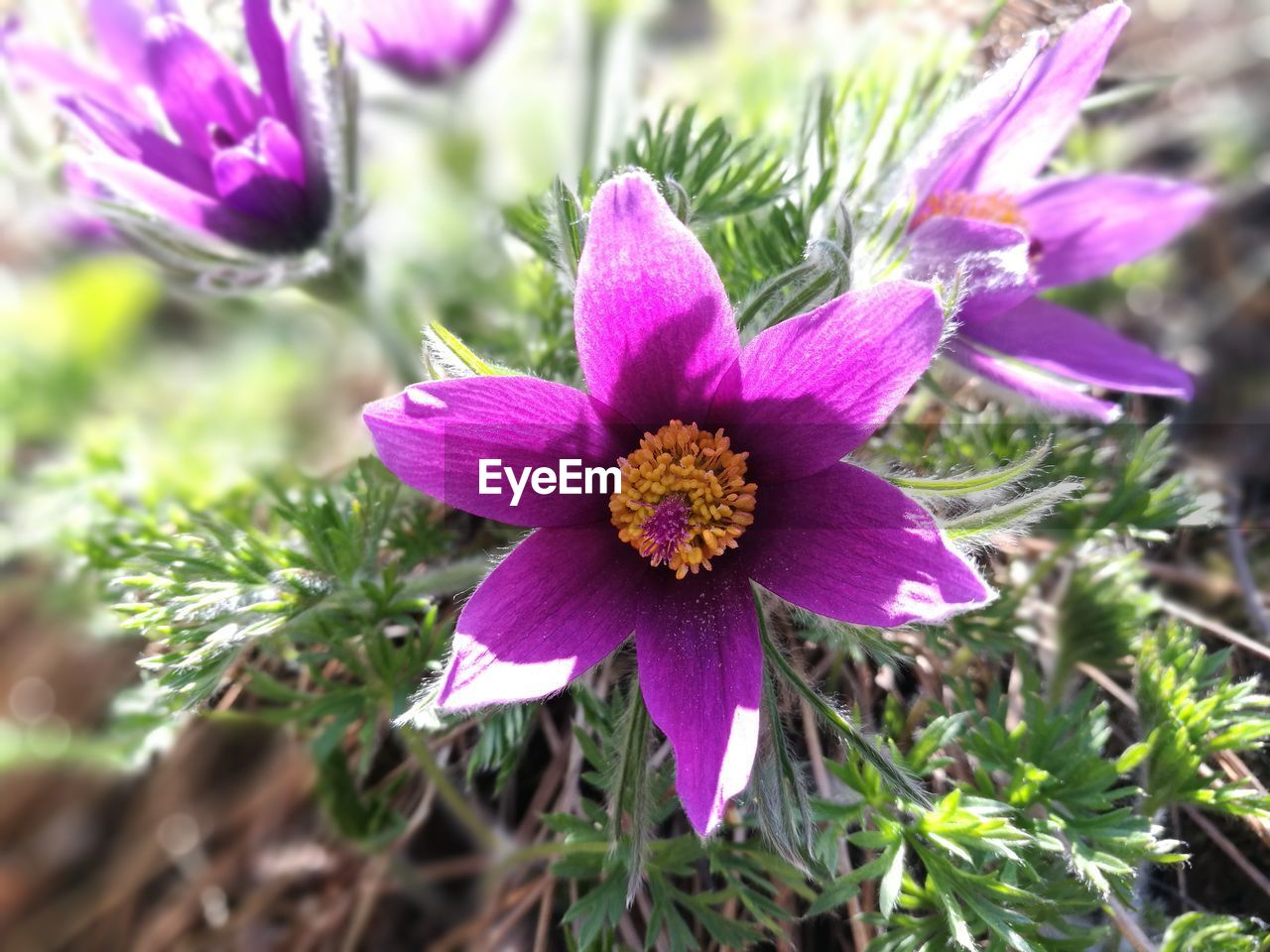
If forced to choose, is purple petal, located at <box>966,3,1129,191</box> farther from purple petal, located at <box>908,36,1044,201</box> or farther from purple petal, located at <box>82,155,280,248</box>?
purple petal, located at <box>82,155,280,248</box>

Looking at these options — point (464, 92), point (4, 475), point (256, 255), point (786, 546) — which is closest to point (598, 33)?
point (464, 92)

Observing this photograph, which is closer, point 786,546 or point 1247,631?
point 786,546

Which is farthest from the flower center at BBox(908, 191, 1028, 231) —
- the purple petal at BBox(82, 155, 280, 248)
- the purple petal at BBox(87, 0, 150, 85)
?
the purple petal at BBox(87, 0, 150, 85)

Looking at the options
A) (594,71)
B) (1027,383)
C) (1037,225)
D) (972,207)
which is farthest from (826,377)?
(594,71)

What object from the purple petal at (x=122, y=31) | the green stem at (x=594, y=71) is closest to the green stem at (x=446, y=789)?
the purple petal at (x=122, y=31)

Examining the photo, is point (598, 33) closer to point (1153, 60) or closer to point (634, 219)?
point (634, 219)

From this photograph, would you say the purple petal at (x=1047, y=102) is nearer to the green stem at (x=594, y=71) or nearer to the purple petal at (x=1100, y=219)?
the purple petal at (x=1100, y=219)
